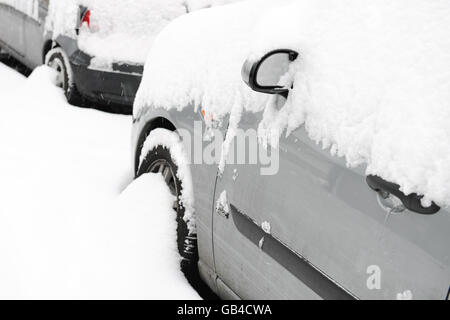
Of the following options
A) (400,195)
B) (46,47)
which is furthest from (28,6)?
(400,195)

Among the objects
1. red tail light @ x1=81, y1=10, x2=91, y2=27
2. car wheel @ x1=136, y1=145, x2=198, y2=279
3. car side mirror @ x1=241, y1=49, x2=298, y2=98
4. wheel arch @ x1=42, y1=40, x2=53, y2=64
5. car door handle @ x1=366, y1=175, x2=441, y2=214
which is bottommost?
car wheel @ x1=136, y1=145, x2=198, y2=279

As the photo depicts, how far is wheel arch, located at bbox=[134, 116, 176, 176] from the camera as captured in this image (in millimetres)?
2882

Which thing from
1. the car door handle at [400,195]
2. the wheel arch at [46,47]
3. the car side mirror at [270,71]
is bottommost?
the wheel arch at [46,47]

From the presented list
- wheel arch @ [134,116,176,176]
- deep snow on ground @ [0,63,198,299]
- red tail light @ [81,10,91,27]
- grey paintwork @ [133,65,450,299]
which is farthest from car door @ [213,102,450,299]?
red tail light @ [81,10,91,27]

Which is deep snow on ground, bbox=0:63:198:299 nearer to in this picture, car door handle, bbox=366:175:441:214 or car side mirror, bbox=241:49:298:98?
car side mirror, bbox=241:49:298:98

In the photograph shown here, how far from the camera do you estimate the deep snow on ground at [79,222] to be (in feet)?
7.99

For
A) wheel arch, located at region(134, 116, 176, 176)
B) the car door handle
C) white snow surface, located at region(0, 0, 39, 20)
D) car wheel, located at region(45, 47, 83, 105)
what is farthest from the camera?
white snow surface, located at region(0, 0, 39, 20)

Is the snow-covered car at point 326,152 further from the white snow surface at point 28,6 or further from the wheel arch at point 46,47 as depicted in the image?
the white snow surface at point 28,6

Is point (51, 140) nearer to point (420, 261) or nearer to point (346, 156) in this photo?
point (346, 156)

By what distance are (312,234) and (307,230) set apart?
0.09 ft

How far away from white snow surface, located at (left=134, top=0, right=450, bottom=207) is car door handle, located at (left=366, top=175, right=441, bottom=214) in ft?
0.05

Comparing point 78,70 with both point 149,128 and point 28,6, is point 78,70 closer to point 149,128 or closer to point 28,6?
point 28,6

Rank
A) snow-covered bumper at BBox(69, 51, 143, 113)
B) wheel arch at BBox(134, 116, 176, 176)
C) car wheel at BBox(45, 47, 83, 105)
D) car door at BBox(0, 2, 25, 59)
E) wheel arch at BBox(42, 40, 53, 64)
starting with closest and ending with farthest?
wheel arch at BBox(134, 116, 176, 176) < snow-covered bumper at BBox(69, 51, 143, 113) < car wheel at BBox(45, 47, 83, 105) < wheel arch at BBox(42, 40, 53, 64) < car door at BBox(0, 2, 25, 59)

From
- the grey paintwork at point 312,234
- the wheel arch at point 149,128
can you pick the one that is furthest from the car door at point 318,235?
the wheel arch at point 149,128
